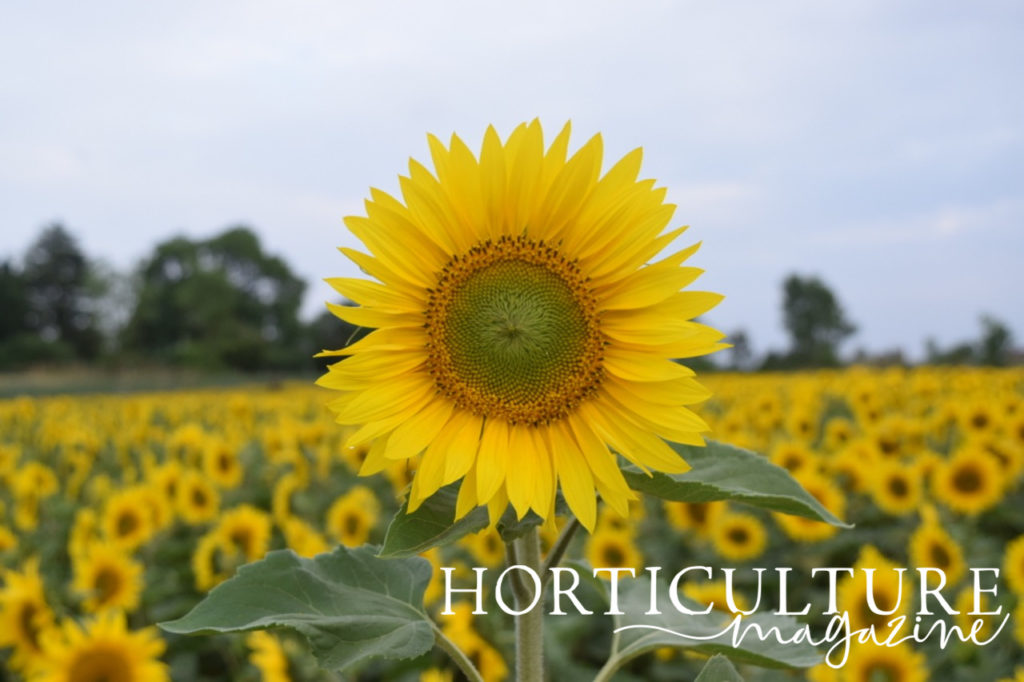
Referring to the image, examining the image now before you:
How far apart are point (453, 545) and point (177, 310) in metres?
70.9

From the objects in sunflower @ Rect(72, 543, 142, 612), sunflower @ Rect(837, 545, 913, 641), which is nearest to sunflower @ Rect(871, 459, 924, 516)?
sunflower @ Rect(837, 545, 913, 641)

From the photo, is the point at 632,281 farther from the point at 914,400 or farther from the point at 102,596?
the point at 914,400

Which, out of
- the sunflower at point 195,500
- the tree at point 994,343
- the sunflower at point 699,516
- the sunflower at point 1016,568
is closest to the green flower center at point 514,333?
the sunflower at point 1016,568

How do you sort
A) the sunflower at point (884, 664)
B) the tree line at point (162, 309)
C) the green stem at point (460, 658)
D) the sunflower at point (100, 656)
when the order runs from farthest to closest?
the tree line at point (162, 309) → the sunflower at point (884, 664) → the sunflower at point (100, 656) → the green stem at point (460, 658)

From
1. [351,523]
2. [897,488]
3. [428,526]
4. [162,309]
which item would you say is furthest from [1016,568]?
[162,309]

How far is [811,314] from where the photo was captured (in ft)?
217

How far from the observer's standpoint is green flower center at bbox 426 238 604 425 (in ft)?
4.47

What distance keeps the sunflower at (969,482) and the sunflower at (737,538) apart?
A: 49.2 inches

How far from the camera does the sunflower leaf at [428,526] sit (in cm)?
121

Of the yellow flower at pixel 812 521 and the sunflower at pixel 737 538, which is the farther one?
the sunflower at pixel 737 538

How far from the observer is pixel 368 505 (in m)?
5.47

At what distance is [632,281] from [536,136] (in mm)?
252

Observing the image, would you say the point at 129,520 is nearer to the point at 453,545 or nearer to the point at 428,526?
the point at 453,545

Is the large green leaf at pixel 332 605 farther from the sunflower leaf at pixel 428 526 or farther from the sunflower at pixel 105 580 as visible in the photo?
the sunflower at pixel 105 580
